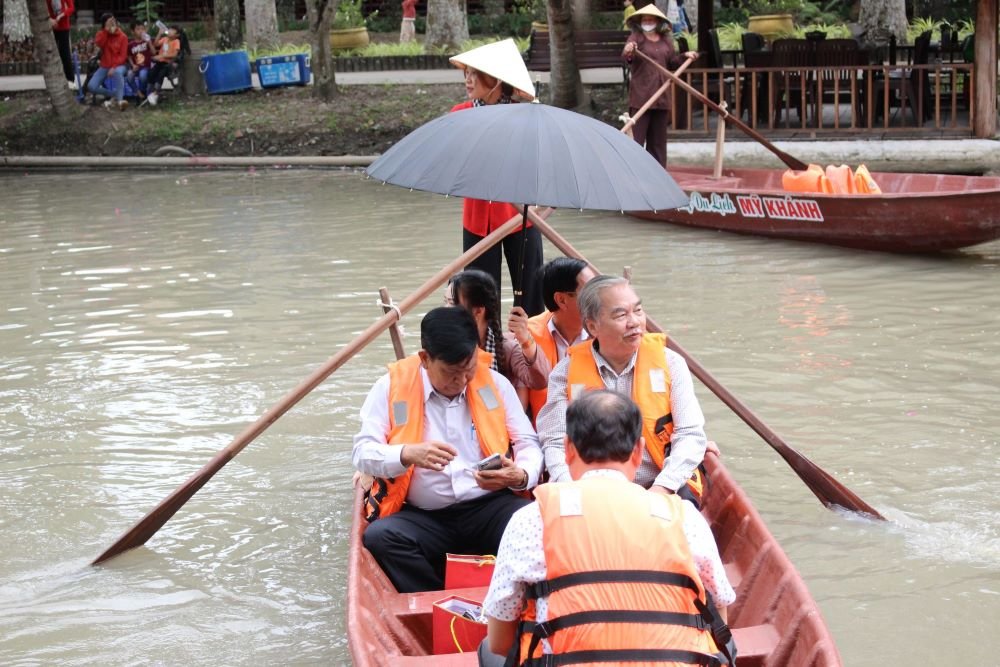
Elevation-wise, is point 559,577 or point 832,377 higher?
point 559,577

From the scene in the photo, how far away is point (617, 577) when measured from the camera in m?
2.79

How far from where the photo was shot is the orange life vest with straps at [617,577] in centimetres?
278

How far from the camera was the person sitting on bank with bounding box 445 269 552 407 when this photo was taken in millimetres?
4867

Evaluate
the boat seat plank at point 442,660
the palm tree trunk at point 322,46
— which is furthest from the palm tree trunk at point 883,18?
the boat seat plank at point 442,660

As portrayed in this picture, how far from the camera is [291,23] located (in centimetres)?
2914

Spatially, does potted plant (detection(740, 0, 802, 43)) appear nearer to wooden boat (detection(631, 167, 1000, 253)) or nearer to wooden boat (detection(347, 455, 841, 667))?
wooden boat (detection(631, 167, 1000, 253))

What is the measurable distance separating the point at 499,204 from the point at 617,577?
340 centimetres

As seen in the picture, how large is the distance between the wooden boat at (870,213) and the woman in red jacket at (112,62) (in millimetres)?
10679

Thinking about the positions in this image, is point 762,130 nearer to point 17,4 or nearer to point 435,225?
point 435,225

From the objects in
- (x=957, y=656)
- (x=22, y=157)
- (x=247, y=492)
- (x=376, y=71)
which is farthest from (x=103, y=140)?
(x=957, y=656)

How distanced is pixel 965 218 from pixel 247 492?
6575mm

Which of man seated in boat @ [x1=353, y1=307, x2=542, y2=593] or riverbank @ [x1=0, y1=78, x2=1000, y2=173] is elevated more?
riverbank @ [x1=0, y1=78, x2=1000, y2=173]

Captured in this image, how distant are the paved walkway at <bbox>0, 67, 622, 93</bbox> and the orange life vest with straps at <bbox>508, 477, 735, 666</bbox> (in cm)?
1745

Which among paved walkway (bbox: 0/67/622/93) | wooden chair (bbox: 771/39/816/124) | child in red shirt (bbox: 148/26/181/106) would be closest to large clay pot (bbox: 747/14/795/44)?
paved walkway (bbox: 0/67/622/93)
